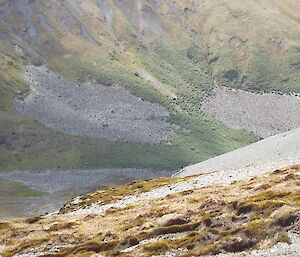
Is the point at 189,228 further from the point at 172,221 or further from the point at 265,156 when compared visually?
the point at 265,156

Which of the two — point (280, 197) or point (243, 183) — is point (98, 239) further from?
point (243, 183)

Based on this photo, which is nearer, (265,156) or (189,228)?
(189,228)

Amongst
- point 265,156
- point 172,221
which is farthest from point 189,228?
point 265,156

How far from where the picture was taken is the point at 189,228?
56344mm

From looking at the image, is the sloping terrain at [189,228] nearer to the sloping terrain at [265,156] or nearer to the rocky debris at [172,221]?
the rocky debris at [172,221]

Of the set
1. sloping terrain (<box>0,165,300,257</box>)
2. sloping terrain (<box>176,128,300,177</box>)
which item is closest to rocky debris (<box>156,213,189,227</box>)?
sloping terrain (<box>0,165,300,257</box>)

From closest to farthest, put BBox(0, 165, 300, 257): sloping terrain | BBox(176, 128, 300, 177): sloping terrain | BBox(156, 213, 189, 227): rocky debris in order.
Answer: BBox(0, 165, 300, 257): sloping terrain < BBox(156, 213, 189, 227): rocky debris < BBox(176, 128, 300, 177): sloping terrain

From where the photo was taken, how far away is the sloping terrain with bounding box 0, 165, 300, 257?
46.2 m

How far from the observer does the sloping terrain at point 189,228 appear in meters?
46.2

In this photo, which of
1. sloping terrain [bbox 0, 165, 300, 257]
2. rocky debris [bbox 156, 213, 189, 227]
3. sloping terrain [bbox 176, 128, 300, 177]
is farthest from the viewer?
sloping terrain [bbox 176, 128, 300, 177]

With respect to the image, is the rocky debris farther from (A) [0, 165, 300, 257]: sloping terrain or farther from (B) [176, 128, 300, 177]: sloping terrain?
(B) [176, 128, 300, 177]: sloping terrain

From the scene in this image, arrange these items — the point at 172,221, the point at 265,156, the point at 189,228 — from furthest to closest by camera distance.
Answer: the point at 265,156, the point at 172,221, the point at 189,228

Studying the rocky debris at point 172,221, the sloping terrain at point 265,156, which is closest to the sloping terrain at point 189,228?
the rocky debris at point 172,221

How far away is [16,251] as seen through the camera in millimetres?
67312
